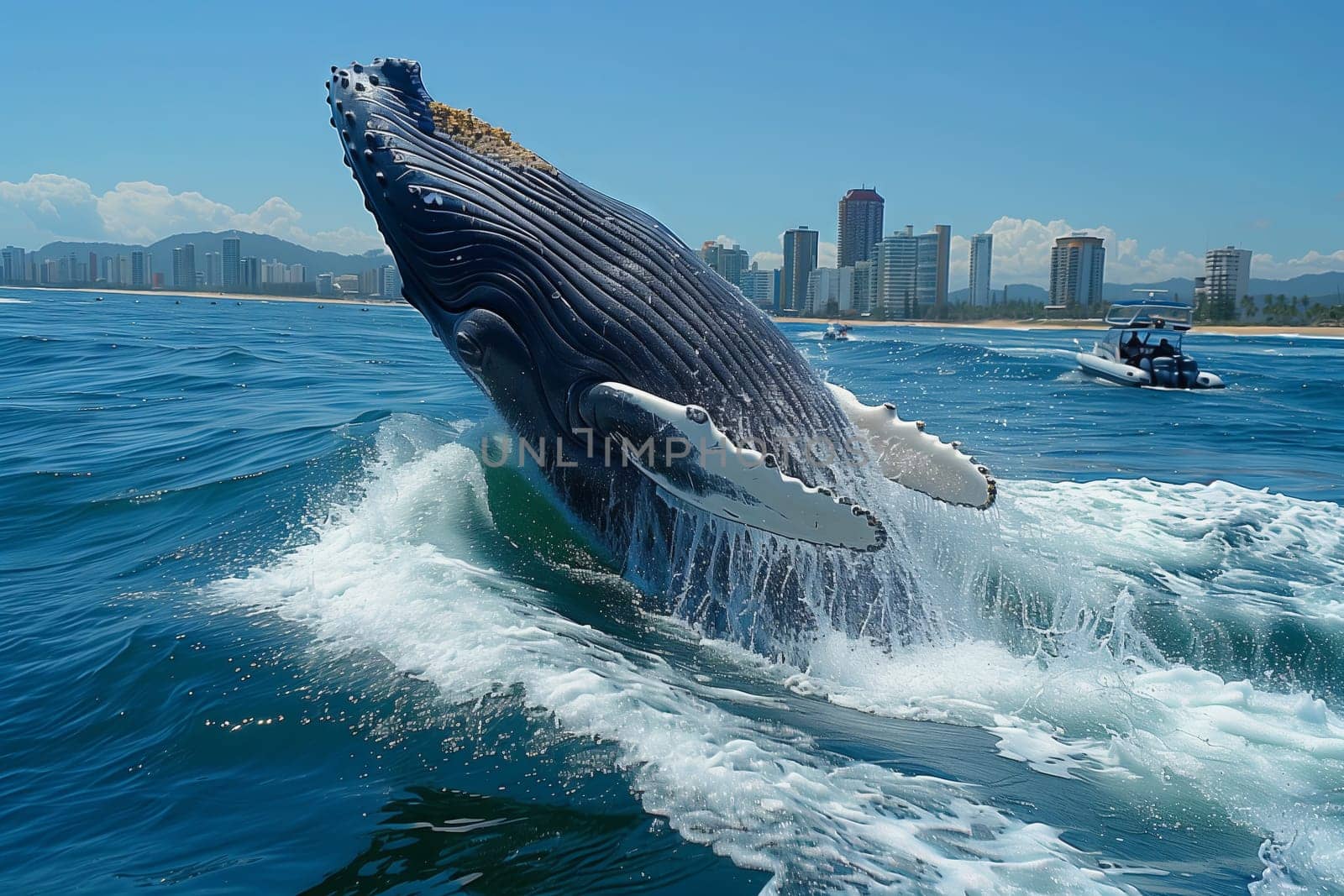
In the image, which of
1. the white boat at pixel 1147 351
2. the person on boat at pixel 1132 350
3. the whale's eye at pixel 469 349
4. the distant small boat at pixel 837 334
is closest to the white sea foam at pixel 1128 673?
the whale's eye at pixel 469 349

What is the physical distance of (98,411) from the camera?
1562 cm

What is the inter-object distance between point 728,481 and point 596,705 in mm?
1270

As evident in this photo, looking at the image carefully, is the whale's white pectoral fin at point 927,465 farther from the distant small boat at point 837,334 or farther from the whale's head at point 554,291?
the distant small boat at point 837,334

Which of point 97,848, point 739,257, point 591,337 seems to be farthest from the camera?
point 739,257

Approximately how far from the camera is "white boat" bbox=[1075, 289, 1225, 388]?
32.9 meters

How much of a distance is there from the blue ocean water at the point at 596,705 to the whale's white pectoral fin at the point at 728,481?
1.00 meters

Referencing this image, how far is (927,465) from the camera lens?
19.2 ft

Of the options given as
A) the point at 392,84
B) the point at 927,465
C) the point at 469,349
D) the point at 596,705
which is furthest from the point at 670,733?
the point at 392,84

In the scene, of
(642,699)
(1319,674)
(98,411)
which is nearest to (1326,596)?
(1319,674)

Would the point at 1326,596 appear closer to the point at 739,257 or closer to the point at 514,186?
the point at 514,186

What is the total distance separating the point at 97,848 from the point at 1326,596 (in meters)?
8.40

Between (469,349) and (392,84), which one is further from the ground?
(392,84)

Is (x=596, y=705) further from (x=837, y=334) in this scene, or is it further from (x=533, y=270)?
(x=837, y=334)

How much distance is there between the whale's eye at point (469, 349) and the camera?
5.92m
